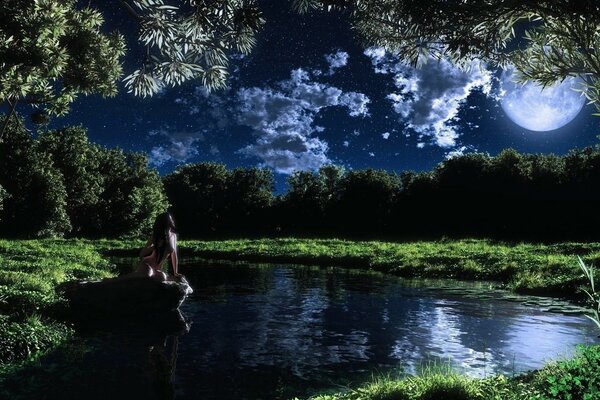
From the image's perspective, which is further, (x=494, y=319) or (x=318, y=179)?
(x=318, y=179)

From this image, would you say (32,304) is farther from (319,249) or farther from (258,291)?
(319,249)

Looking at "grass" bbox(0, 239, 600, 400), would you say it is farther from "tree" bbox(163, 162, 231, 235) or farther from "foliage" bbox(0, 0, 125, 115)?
"tree" bbox(163, 162, 231, 235)

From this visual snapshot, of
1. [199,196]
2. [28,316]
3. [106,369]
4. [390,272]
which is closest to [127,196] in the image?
[199,196]

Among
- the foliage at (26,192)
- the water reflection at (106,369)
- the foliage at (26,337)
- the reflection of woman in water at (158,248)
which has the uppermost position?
the foliage at (26,192)

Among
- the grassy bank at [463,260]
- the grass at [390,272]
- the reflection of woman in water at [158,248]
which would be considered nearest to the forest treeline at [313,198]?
the grass at [390,272]

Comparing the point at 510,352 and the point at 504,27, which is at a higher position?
the point at 504,27

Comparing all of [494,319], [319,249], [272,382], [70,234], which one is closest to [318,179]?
[70,234]

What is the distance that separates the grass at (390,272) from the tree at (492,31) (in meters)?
6.95

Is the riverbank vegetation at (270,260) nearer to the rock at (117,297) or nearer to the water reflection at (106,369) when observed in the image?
the rock at (117,297)

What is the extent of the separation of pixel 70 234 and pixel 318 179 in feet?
172

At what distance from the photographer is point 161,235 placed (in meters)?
17.4

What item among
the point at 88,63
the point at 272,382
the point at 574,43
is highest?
the point at 88,63

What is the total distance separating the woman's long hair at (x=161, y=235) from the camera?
57.2 feet

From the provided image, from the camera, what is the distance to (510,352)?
1309cm
